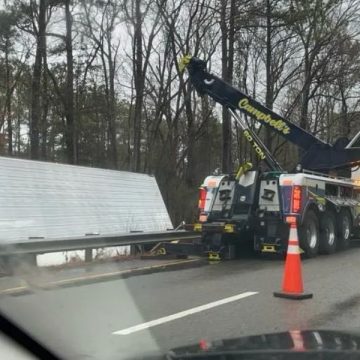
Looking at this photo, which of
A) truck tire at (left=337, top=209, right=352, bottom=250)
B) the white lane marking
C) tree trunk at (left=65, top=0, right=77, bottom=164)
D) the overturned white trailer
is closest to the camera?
the white lane marking

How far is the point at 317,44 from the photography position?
3378 centimetres

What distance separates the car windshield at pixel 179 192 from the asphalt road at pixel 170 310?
0.04 m

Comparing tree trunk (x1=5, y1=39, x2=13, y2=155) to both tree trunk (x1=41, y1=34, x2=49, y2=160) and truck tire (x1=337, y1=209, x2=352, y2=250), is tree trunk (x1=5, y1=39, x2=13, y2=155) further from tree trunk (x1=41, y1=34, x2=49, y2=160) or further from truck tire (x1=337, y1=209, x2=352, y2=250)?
truck tire (x1=337, y1=209, x2=352, y2=250)

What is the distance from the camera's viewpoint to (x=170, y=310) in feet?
26.9

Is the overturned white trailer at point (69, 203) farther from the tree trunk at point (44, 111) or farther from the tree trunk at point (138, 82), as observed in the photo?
the tree trunk at point (44, 111)

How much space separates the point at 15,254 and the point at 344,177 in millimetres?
12365

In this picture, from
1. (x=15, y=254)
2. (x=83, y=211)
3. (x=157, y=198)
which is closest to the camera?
(x=15, y=254)

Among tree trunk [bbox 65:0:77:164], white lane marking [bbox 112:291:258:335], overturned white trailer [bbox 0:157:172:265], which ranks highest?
tree trunk [bbox 65:0:77:164]

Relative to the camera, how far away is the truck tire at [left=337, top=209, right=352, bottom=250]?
56.2ft

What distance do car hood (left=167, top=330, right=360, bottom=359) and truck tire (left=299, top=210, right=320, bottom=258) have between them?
10.5 meters

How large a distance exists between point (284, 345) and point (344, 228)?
13.8 m

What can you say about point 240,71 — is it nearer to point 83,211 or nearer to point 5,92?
point 5,92

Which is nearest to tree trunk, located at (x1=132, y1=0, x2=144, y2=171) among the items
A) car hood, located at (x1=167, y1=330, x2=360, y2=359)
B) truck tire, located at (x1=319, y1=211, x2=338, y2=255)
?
truck tire, located at (x1=319, y1=211, x2=338, y2=255)

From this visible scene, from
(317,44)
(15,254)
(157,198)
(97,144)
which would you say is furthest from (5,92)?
(15,254)
